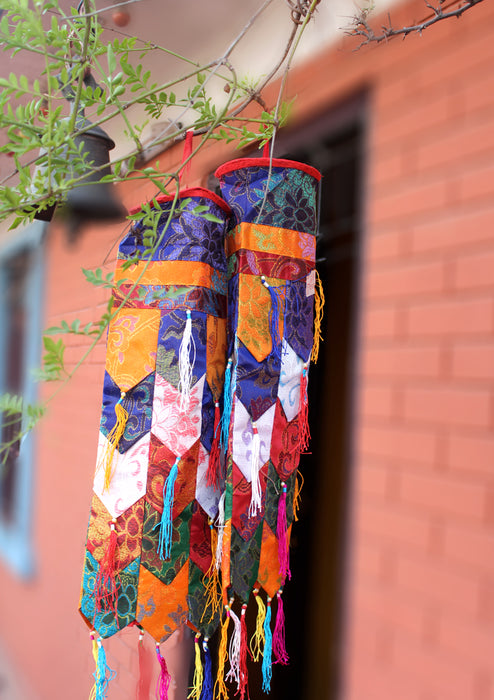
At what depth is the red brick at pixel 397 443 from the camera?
0.96 meters

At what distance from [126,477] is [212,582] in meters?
0.22

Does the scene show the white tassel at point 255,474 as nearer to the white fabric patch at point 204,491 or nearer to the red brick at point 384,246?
the white fabric patch at point 204,491

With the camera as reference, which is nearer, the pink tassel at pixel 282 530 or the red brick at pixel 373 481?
the pink tassel at pixel 282 530

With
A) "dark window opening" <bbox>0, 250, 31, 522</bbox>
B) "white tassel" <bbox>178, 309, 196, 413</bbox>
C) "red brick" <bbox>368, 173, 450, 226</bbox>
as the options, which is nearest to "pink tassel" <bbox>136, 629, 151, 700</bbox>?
"white tassel" <bbox>178, 309, 196, 413</bbox>

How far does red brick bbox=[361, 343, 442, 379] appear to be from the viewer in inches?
37.9

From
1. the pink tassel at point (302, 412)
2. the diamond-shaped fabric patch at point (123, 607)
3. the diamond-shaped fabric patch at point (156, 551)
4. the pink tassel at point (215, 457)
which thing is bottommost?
the diamond-shaped fabric patch at point (123, 607)

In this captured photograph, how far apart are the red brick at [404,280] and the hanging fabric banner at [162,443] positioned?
357 mm

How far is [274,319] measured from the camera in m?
0.81

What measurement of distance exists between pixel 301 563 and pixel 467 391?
59cm

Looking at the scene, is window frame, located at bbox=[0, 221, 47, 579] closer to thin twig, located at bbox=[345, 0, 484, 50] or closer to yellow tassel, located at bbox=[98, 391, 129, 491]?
yellow tassel, located at bbox=[98, 391, 129, 491]

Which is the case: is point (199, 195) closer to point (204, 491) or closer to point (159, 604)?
point (204, 491)

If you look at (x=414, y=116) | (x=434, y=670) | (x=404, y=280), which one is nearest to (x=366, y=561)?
(x=434, y=670)

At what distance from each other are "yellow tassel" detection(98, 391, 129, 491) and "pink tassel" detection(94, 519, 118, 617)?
0.28 ft

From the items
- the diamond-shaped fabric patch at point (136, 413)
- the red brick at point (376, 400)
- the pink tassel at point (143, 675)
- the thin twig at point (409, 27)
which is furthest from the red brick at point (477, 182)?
the pink tassel at point (143, 675)
